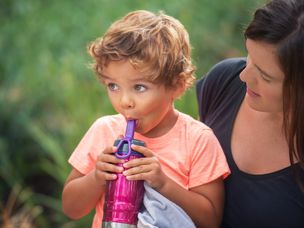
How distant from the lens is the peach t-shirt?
7.65 ft

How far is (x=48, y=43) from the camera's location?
19.3 ft

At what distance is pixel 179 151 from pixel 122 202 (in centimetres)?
30

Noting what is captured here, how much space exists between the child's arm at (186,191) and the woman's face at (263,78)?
11.9 inches

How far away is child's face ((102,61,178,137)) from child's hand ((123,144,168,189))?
5.3 inches

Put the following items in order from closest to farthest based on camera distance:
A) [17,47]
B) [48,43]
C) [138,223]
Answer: [138,223]
[17,47]
[48,43]

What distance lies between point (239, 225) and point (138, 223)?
0.50 m

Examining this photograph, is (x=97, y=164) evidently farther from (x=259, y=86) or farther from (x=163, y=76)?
(x=259, y=86)

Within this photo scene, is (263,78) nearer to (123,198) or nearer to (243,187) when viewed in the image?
(243,187)

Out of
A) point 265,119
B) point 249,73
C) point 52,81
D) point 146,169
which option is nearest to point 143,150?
point 146,169

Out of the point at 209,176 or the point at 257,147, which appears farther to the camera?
the point at 257,147

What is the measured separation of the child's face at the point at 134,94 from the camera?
2217mm

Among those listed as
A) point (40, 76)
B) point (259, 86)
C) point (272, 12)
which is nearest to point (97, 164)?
point (259, 86)

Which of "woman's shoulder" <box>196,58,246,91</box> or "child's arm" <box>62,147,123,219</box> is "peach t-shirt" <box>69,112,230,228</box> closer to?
"child's arm" <box>62,147,123,219</box>

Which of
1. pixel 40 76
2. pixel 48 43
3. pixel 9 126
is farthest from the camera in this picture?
pixel 48 43
